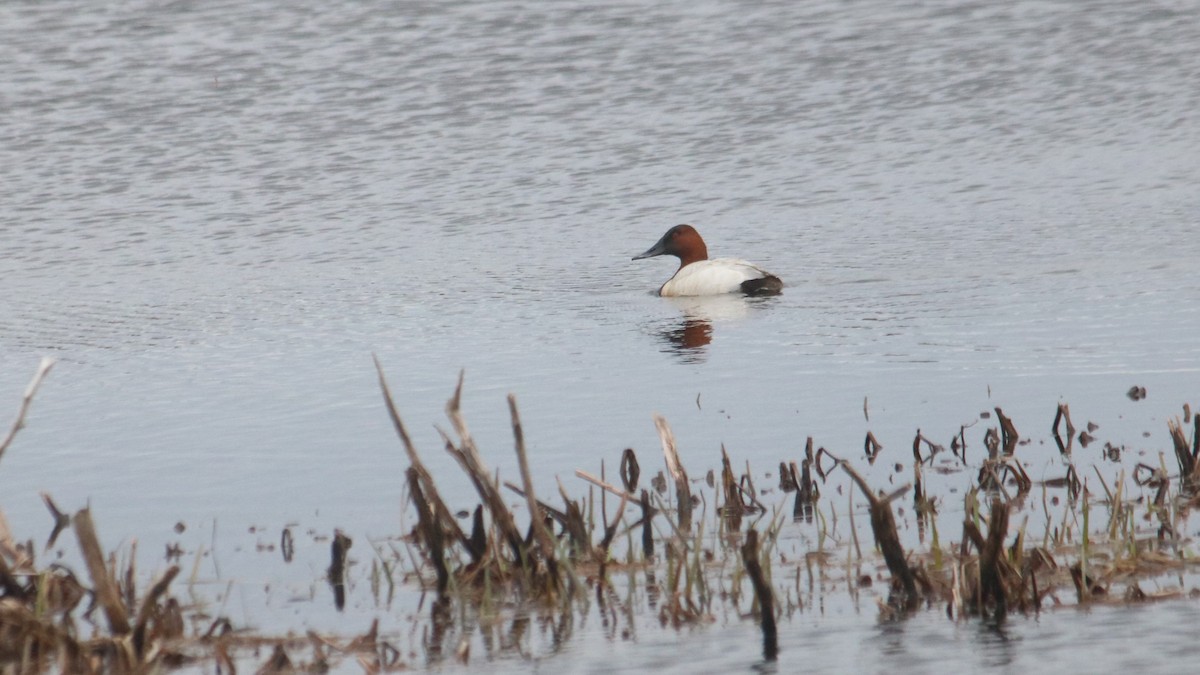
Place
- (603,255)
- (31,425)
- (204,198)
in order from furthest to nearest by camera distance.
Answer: (204,198)
(603,255)
(31,425)

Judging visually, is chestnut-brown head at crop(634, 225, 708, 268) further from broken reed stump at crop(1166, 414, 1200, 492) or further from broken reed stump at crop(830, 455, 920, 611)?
broken reed stump at crop(830, 455, 920, 611)

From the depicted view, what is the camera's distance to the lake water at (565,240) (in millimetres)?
8203

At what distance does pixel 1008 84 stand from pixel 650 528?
20.4 m

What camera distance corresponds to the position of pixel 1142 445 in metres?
7.50

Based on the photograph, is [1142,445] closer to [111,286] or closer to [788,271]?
[788,271]

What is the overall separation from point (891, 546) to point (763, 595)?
0.47m

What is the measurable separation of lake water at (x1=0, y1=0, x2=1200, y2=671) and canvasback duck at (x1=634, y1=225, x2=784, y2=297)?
289 millimetres

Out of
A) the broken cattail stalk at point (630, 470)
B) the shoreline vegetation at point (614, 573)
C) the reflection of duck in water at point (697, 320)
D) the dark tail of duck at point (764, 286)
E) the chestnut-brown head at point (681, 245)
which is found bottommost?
the shoreline vegetation at point (614, 573)

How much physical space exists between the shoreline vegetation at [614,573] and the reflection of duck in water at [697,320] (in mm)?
4557

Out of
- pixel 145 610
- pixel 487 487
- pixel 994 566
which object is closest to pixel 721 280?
pixel 487 487

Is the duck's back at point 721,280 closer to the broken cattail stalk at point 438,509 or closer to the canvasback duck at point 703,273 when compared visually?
the canvasback duck at point 703,273

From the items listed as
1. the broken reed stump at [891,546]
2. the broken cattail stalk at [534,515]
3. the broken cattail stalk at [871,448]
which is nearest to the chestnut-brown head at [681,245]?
the broken cattail stalk at [871,448]

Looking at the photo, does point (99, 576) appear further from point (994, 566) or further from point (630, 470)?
point (630, 470)

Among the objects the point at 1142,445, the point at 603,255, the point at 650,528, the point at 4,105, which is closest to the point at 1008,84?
the point at 603,255
